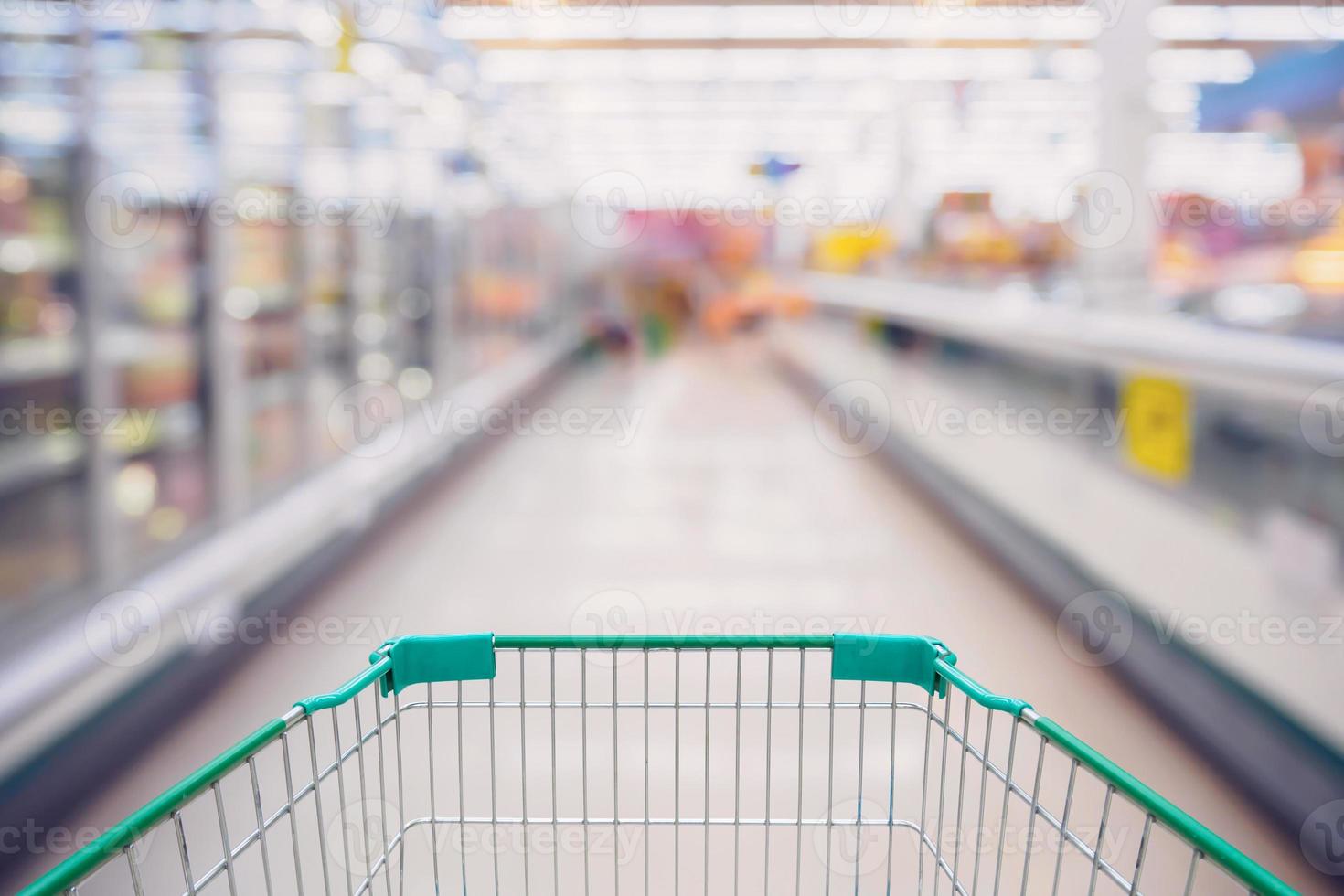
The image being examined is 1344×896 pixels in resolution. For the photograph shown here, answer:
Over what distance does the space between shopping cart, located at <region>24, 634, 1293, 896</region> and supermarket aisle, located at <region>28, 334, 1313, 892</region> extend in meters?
0.32

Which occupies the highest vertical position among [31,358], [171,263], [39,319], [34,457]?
[171,263]

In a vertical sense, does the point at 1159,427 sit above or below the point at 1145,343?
below

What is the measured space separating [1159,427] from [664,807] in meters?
1.75

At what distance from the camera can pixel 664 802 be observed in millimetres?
1991

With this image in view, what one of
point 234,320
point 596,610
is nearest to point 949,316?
point 596,610

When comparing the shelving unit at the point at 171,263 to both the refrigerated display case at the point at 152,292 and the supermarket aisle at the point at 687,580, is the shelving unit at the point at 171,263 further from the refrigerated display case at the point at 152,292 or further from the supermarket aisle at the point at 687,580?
the supermarket aisle at the point at 687,580

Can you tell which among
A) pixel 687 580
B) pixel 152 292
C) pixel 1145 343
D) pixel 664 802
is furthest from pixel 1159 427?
pixel 152 292

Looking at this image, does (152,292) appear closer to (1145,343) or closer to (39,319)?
(39,319)

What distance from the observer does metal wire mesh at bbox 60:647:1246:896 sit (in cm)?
169

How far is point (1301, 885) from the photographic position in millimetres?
1773

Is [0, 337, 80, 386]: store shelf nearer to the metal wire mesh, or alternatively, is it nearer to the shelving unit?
the shelving unit

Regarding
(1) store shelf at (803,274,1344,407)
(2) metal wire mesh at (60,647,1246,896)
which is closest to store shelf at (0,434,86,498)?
(2) metal wire mesh at (60,647,1246,896)

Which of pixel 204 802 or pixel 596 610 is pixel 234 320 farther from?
pixel 204 802

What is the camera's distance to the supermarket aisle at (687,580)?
242cm
